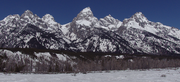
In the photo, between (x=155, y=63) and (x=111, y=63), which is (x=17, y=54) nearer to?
(x=111, y=63)

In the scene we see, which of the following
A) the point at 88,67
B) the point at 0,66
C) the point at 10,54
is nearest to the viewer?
the point at 0,66

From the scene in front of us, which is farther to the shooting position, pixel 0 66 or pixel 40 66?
pixel 40 66

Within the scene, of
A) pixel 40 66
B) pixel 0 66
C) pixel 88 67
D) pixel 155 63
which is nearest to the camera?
pixel 0 66

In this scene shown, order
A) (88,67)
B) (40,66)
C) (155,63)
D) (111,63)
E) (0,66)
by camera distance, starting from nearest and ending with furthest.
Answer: (0,66)
(40,66)
(88,67)
(111,63)
(155,63)

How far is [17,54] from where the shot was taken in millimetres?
122938

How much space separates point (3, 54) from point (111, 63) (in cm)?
8283

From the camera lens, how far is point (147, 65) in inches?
5846

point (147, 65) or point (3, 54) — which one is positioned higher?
point (3, 54)

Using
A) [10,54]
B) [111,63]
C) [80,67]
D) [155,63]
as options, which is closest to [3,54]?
[10,54]

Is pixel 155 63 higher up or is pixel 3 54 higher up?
pixel 3 54

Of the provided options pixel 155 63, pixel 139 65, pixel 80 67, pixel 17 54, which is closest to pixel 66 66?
pixel 80 67

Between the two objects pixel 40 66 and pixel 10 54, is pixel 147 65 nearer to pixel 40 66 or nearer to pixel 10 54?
pixel 40 66

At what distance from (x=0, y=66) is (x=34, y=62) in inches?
1562

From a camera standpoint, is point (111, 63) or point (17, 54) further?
point (111, 63)
